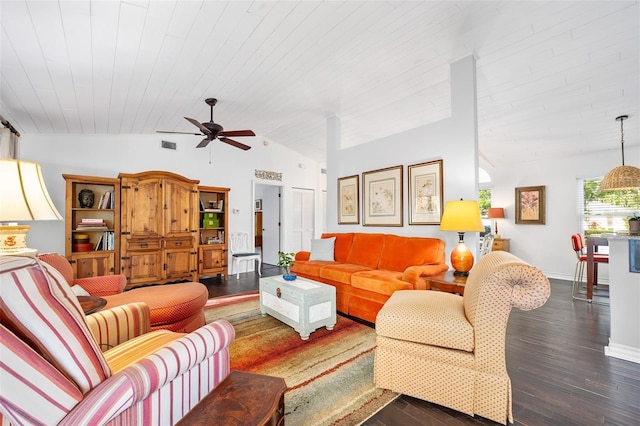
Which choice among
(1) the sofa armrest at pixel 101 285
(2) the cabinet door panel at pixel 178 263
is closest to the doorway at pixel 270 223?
(2) the cabinet door panel at pixel 178 263

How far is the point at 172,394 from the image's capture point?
3.13 ft

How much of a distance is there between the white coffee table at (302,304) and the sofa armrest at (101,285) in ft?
4.60

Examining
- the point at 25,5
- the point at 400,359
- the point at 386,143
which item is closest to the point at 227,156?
the point at 386,143

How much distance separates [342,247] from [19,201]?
11.2 feet

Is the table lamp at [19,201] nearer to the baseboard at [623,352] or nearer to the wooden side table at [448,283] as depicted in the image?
the wooden side table at [448,283]

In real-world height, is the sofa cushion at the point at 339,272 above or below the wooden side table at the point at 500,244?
below

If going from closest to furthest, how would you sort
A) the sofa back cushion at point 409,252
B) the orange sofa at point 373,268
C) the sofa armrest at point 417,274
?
the sofa armrest at point 417,274
the orange sofa at point 373,268
the sofa back cushion at point 409,252

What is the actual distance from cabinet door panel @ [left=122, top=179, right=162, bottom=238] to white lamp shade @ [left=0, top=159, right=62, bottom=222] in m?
2.98

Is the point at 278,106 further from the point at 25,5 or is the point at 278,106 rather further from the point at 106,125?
the point at 25,5

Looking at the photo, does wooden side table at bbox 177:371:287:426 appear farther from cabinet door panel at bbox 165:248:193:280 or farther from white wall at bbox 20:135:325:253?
white wall at bbox 20:135:325:253

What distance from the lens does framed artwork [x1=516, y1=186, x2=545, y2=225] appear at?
5.35m

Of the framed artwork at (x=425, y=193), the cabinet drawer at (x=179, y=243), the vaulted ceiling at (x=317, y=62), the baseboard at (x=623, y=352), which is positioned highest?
the vaulted ceiling at (x=317, y=62)

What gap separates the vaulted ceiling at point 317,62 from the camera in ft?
6.57

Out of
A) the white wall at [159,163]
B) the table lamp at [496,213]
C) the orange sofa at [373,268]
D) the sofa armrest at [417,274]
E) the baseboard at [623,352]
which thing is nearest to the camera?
the baseboard at [623,352]
